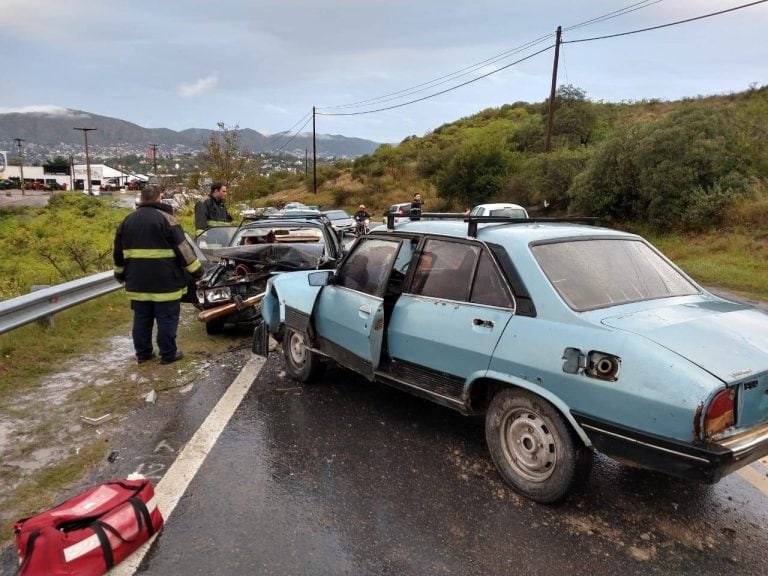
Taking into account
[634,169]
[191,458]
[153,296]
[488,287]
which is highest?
[634,169]

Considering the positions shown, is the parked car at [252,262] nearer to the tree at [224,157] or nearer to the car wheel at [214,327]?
the car wheel at [214,327]

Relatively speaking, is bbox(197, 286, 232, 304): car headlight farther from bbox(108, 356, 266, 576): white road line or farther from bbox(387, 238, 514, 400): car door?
bbox(387, 238, 514, 400): car door

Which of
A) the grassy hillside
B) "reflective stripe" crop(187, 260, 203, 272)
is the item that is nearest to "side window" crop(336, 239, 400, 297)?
"reflective stripe" crop(187, 260, 203, 272)

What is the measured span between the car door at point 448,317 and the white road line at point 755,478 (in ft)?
6.34

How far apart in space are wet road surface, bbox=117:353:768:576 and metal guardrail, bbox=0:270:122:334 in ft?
9.91

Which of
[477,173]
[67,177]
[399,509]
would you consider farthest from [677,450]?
[67,177]

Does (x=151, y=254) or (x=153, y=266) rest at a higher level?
(x=151, y=254)

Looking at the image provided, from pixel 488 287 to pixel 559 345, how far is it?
0.70 metres

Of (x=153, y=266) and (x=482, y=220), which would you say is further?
(x=153, y=266)

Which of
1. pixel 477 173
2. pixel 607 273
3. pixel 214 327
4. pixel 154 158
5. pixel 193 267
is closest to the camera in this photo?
pixel 607 273

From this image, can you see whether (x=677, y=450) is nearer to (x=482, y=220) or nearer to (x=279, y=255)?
(x=482, y=220)

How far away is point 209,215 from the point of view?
1012 centimetres

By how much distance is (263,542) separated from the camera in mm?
2832

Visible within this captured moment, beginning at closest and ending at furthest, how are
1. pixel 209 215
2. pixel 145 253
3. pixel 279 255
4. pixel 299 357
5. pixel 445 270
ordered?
pixel 445 270, pixel 299 357, pixel 145 253, pixel 279 255, pixel 209 215
